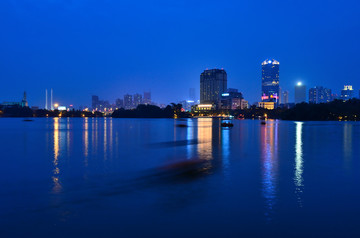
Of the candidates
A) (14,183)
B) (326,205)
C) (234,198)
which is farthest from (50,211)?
(326,205)

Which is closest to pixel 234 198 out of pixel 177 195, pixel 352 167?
pixel 177 195

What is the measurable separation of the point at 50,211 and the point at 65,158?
1934 centimetres

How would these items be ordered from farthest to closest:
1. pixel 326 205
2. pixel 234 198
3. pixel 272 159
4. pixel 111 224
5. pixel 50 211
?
pixel 272 159 < pixel 234 198 < pixel 326 205 < pixel 50 211 < pixel 111 224

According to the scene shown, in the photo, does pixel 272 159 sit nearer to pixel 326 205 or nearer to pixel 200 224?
pixel 326 205

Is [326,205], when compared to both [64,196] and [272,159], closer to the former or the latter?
[64,196]

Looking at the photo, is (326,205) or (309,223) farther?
(326,205)

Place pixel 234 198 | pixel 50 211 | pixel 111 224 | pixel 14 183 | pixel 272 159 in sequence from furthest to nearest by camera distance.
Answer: pixel 272 159 → pixel 14 183 → pixel 234 198 → pixel 50 211 → pixel 111 224

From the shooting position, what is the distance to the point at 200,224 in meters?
11.9

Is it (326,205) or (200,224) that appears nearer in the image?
(200,224)

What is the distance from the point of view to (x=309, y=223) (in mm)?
12047

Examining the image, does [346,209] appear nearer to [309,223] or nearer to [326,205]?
[326,205]

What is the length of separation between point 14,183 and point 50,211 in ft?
26.1

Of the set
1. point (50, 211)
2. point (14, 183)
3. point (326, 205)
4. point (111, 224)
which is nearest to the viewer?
point (111, 224)

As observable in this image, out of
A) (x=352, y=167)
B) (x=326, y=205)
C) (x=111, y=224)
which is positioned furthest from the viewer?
(x=352, y=167)
